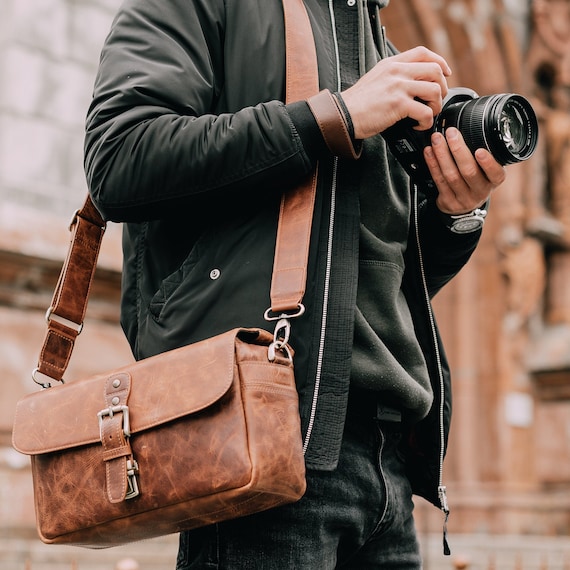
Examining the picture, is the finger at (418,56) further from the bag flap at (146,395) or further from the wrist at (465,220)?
the bag flap at (146,395)

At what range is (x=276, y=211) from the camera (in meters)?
1.58

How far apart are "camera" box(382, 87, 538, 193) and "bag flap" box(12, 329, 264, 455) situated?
42 centimetres

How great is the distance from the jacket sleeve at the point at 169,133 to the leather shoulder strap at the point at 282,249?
0.05m

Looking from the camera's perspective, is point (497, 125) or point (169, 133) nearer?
point (169, 133)

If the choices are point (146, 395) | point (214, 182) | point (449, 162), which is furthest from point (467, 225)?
point (146, 395)

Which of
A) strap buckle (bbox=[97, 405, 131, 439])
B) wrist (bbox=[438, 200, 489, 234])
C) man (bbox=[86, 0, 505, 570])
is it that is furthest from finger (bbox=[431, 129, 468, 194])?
strap buckle (bbox=[97, 405, 131, 439])

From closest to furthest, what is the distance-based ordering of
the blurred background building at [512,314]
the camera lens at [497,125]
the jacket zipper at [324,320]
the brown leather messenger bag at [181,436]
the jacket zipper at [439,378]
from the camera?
the brown leather messenger bag at [181,436] < the jacket zipper at [324,320] < the camera lens at [497,125] < the jacket zipper at [439,378] < the blurred background building at [512,314]

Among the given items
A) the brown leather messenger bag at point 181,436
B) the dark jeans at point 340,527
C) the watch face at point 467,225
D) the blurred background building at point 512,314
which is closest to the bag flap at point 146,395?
the brown leather messenger bag at point 181,436

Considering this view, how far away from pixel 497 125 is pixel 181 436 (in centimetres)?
68

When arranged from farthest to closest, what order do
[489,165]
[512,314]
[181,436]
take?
[512,314] → [489,165] → [181,436]

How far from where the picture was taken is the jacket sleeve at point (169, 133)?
1512 millimetres

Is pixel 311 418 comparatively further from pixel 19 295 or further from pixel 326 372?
pixel 19 295

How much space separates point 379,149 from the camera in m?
1.74

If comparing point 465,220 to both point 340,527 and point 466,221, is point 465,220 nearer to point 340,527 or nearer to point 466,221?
point 466,221
